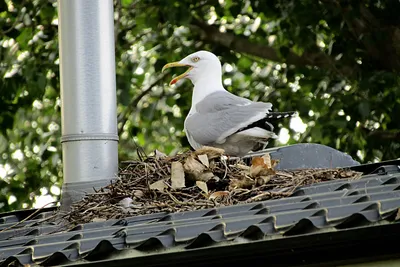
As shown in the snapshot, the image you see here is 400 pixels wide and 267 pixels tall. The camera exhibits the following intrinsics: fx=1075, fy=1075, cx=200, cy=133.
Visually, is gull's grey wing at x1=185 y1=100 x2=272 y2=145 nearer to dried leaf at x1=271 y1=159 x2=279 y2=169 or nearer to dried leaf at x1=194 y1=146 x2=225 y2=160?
dried leaf at x1=271 y1=159 x2=279 y2=169

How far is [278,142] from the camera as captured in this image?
13641mm

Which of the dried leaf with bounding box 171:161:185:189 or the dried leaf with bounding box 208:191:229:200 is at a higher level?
the dried leaf with bounding box 171:161:185:189

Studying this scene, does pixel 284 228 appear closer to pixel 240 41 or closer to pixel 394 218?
pixel 394 218

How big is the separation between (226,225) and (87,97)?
229 centimetres

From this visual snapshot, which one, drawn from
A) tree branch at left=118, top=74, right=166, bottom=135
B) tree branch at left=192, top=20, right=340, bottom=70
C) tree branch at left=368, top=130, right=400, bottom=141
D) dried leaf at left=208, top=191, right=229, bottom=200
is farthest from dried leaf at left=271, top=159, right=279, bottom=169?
tree branch at left=118, top=74, right=166, bottom=135

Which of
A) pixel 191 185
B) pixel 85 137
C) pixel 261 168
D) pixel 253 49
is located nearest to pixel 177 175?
pixel 191 185

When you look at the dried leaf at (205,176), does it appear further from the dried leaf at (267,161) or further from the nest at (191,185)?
the dried leaf at (267,161)

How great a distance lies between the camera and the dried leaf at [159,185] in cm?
604

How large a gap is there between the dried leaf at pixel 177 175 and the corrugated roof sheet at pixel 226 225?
647 mm

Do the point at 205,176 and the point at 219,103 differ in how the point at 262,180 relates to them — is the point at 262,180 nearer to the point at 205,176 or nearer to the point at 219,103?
the point at 205,176

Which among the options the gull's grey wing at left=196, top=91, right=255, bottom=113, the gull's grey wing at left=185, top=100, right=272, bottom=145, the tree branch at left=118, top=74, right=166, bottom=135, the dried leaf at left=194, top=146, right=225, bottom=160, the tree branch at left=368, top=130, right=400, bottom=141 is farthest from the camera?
the tree branch at left=118, top=74, right=166, bottom=135

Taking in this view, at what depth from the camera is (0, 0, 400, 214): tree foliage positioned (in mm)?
12125

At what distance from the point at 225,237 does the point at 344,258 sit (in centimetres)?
49

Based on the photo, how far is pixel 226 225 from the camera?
4.49 meters
